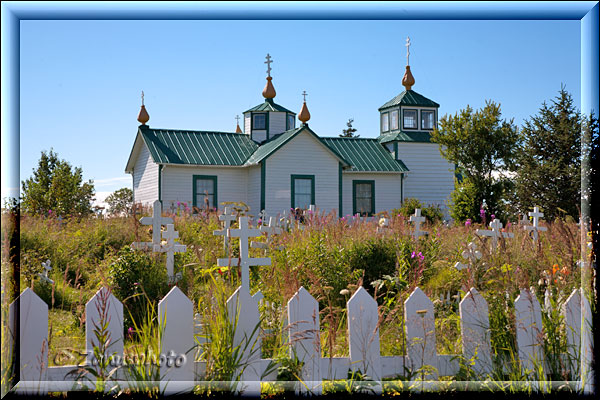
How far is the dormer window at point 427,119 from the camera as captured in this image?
24.1 meters

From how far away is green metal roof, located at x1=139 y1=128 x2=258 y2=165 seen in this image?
19.4m

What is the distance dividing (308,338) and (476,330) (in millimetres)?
1134

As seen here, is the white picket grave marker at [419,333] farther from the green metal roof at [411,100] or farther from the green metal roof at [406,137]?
the green metal roof at [411,100]

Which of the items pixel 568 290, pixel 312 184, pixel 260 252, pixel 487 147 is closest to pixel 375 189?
pixel 312 184

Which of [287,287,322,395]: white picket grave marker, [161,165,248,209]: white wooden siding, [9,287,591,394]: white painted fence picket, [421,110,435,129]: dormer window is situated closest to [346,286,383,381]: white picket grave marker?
[9,287,591,394]: white painted fence picket

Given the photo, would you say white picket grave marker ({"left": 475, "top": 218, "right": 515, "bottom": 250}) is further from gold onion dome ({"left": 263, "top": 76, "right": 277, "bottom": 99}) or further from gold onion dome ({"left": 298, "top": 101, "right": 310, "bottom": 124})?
gold onion dome ({"left": 263, "top": 76, "right": 277, "bottom": 99})

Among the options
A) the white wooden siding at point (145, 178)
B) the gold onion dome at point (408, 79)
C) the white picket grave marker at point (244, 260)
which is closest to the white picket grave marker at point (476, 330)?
the white picket grave marker at point (244, 260)

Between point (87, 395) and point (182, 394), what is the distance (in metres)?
0.52

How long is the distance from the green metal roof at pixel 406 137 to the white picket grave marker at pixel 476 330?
19479mm

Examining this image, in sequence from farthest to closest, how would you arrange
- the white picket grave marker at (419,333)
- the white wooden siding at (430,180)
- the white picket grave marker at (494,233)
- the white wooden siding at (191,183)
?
the white wooden siding at (430,180), the white wooden siding at (191,183), the white picket grave marker at (494,233), the white picket grave marker at (419,333)

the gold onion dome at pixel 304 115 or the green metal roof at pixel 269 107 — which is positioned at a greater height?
the green metal roof at pixel 269 107

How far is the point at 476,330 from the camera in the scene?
11.7 ft

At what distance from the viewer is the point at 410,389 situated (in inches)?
127

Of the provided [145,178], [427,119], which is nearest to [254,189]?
[145,178]
